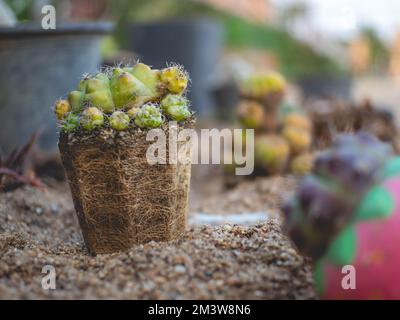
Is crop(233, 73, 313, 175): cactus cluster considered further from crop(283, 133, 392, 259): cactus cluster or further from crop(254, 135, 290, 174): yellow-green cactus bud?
crop(283, 133, 392, 259): cactus cluster

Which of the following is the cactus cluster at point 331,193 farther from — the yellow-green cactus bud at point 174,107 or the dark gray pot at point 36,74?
the dark gray pot at point 36,74

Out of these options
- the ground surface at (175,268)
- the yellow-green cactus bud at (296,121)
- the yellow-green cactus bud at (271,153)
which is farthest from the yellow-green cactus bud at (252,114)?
the ground surface at (175,268)

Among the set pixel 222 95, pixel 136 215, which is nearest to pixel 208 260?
pixel 136 215

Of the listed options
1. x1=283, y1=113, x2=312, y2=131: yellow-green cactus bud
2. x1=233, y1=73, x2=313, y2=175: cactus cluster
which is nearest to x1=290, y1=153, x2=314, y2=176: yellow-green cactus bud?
x1=233, y1=73, x2=313, y2=175: cactus cluster

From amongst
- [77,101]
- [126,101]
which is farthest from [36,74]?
[126,101]

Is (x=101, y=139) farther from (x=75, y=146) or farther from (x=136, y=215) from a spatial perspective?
(x=136, y=215)
